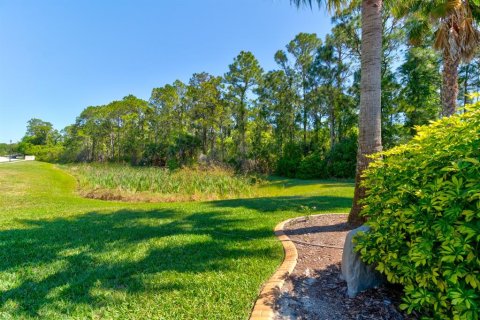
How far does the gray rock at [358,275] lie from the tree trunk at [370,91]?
1.71 m

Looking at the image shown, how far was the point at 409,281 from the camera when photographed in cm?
193

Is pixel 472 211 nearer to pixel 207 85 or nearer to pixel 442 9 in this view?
pixel 442 9

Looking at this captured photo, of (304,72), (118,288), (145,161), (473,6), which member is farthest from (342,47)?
(145,161)

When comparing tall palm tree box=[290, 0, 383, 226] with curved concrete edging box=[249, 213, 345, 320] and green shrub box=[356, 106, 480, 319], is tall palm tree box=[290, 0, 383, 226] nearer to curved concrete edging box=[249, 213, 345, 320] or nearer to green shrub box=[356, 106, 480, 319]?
curved concrete edging box=[249, 213, 345, 320]

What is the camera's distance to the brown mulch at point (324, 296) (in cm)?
225

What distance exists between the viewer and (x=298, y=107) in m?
26.2

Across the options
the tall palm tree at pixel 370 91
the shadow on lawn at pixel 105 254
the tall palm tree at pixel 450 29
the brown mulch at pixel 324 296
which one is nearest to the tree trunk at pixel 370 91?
the tall palm tree at pixel 370 91

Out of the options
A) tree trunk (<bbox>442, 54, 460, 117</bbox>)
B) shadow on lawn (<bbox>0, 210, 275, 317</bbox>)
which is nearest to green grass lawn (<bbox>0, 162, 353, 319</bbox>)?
shadow on lawn (<bbox>0, 210, 275, 317</bbox>)

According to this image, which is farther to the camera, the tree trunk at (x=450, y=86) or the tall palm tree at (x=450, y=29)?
the tree trunk at (x=450, y=86)

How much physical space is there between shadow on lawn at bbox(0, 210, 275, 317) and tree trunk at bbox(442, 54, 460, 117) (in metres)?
7.62

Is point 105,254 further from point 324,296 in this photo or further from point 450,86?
point 450,86

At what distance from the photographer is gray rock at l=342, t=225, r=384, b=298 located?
2.55 m

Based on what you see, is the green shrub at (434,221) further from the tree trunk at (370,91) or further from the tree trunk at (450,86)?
the tree trunk at (450,86)

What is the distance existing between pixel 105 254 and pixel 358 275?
314 centimetres
